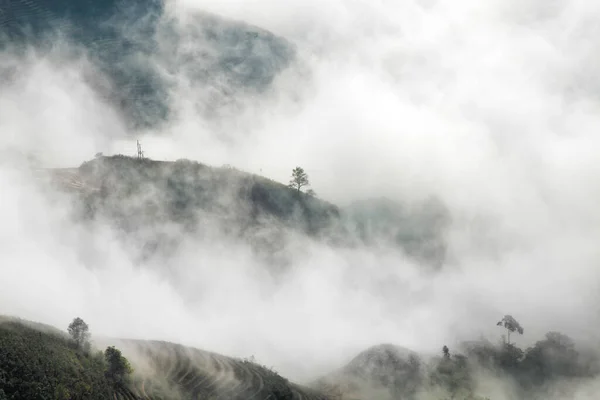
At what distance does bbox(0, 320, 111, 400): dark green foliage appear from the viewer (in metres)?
70.8

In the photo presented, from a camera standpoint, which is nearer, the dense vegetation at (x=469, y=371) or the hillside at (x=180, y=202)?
the dense vegetation at (x=469, y=371)

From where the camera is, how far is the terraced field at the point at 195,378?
9575cm

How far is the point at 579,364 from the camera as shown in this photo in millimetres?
141000

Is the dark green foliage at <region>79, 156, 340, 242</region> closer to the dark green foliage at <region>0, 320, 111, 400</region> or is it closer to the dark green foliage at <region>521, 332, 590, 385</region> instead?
the dark green foliage at <region>521, 332, 590, 385</region>

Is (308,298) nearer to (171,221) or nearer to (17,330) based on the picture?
(171,221)

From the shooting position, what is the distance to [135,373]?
96.8 meters

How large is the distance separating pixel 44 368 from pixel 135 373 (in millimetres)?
22749

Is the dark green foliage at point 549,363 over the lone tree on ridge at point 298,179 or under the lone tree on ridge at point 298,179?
under

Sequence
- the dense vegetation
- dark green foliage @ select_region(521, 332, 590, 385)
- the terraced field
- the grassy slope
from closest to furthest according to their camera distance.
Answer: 1. the grassy slope
2. the terraced field
3. the dense vegetation
4. dark green foliage @ select_region(521, 332, 590, 385)

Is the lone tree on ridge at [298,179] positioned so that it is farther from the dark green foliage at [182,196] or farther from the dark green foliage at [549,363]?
the dark green foliage at [549,363]

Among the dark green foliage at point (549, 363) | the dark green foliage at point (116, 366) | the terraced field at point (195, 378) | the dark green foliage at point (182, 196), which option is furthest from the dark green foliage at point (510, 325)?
the dark green foliage at point (116, 366)

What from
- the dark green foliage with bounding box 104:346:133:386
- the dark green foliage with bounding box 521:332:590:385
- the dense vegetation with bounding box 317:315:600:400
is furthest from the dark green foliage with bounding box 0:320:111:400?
the dark green foliage with bounding box 521:332:590:385

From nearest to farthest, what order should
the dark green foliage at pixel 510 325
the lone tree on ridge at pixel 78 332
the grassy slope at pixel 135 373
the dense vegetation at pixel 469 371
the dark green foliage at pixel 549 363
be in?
the grassy slope at pixel 135 373, the lone tree on ridge at pixel 78 332, the dense vegetation at pixel 469 371, the dark green foliage at pixel 549 363, the dark green foliage at pixel 510 325

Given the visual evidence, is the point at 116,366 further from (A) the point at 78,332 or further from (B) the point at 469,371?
(B) the point at 469,371
